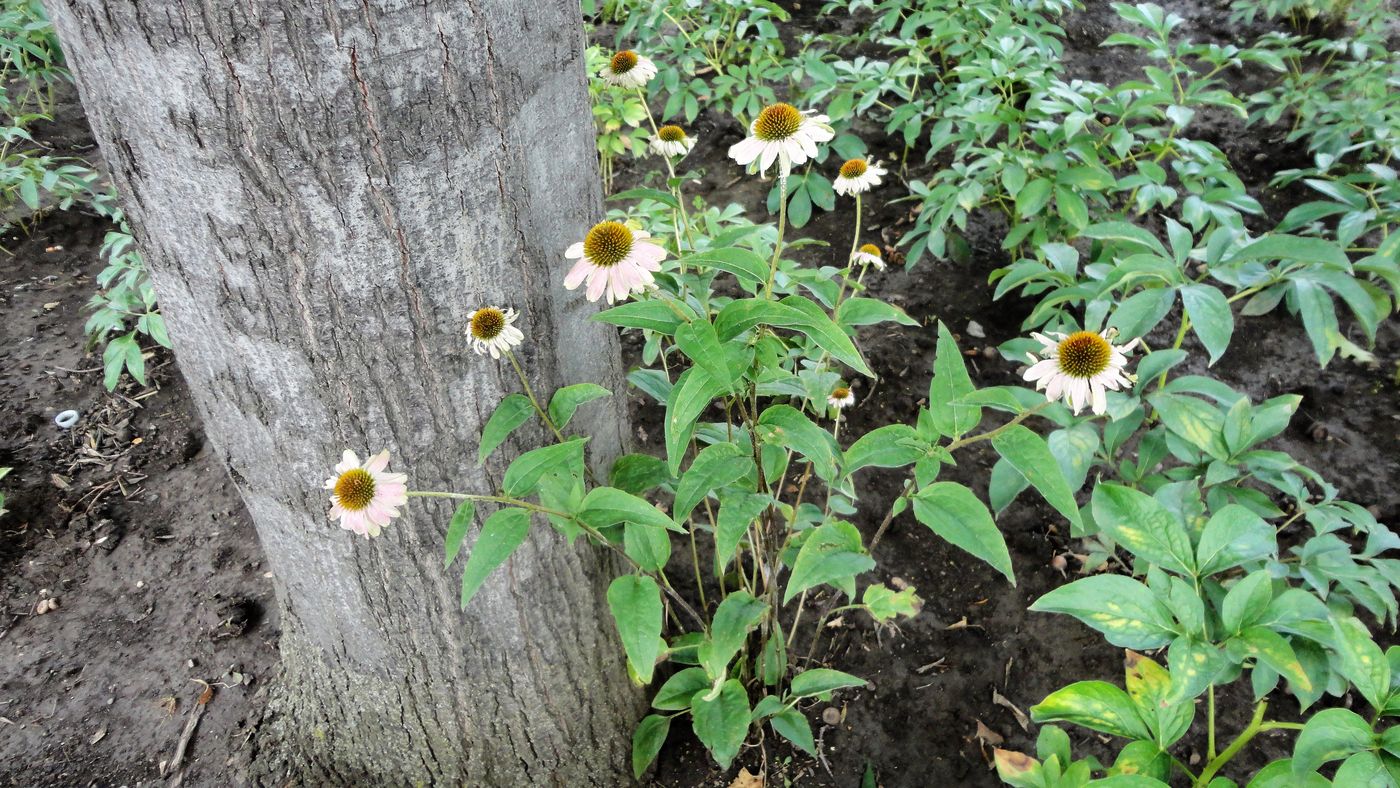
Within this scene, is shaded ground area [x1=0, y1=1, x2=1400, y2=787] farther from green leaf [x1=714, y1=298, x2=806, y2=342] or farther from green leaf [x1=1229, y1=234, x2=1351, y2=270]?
green leaf [x1=714, y1=298, x2=806, y2=342]

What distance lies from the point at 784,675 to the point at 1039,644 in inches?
24.2

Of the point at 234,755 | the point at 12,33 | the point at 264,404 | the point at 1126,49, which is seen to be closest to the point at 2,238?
the point at 12,33

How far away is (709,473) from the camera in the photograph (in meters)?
1.11

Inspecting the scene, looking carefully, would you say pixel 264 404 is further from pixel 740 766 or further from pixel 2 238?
pixel 2 238

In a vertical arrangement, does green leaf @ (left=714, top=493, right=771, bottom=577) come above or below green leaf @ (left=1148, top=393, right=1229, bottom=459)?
above

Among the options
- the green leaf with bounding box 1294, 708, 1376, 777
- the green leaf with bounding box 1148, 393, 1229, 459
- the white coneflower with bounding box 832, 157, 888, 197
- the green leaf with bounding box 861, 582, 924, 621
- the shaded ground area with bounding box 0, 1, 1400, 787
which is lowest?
the shaded ground area with bounding box 0, 1, 1400, 787

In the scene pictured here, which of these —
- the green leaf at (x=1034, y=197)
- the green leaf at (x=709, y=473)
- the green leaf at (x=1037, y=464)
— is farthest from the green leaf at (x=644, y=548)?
the green leaf at (x=1034, y=197)

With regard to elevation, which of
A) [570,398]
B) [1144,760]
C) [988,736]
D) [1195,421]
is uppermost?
[570,398]

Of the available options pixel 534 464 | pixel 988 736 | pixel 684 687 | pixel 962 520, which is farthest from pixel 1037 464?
pixel 988 736

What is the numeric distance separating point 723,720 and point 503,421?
714 mm

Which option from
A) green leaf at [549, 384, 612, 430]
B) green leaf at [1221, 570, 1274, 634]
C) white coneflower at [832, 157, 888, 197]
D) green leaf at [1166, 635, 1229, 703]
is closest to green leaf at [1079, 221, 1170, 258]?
white coneflower at [832, 157, 888, 197]

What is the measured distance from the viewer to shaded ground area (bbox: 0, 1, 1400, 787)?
165 centimetres

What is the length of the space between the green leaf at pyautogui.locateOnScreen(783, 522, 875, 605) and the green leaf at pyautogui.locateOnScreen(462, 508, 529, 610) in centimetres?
38

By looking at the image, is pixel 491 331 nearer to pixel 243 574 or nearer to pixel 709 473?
pixel 709 473
